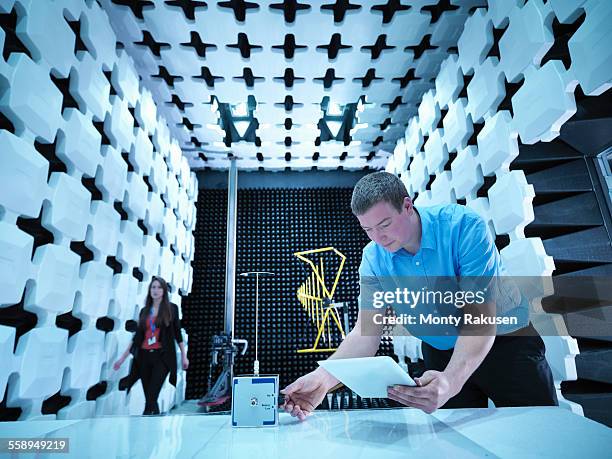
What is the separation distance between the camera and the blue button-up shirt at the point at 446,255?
125cm

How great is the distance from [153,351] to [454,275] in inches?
97.7

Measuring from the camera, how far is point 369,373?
83cm

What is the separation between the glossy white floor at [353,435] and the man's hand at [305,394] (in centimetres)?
3

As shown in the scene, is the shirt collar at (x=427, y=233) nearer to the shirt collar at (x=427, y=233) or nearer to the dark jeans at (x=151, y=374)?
the shirt collar at (x=427, y=233)

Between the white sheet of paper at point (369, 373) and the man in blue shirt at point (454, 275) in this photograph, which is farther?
the man in blue shirt at point (454, 275)

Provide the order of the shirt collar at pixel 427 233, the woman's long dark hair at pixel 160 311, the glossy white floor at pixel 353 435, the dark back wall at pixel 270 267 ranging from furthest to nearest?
the dark back wall at pixel 270 267
the woman's long dark hair at pixel 160 311
the shirt collar at pixel 427 233
the glossy white floor at pixel 353 435

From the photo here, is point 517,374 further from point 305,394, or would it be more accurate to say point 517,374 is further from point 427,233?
point 305,394

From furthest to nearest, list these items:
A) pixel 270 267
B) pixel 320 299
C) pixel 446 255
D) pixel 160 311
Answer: pixel 270 267 < pixel 320 299 < pixel 160 311 < pixel 446 255

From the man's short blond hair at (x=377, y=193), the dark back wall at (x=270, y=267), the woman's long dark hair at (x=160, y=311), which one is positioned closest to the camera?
the man's short blond hair at (x=377, y=193)

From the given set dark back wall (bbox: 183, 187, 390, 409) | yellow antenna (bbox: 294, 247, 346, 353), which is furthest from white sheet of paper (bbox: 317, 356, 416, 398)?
dark back wall (bbox: 183, 187, 390, 409)

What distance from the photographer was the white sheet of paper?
79cm

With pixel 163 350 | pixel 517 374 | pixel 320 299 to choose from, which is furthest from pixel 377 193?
pixel 320 299

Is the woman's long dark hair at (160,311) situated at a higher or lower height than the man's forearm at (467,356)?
higher

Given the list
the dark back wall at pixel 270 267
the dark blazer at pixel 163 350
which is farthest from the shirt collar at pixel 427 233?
the dark back wall at pixel 270 267
